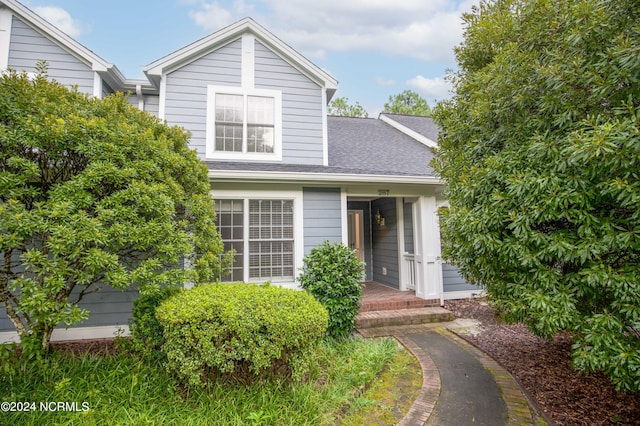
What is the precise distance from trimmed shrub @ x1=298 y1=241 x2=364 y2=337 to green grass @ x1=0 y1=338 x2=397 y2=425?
100 centimetres

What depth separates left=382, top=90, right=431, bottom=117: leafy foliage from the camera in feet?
96.2

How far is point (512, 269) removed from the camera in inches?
117

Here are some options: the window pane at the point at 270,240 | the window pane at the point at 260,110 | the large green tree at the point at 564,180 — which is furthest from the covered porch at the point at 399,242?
the large green tree at the point at 564,180

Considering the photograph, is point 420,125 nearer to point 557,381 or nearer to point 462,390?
point 557,381

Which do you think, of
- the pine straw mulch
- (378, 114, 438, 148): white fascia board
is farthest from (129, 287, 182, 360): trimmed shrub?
(378, 114, 438, 148): white fascia board

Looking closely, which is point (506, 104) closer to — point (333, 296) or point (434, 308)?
point (333, 296)

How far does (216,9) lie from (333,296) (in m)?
10.8

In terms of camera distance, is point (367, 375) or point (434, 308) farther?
point (434, 308)

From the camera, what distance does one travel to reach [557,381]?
3725 mm

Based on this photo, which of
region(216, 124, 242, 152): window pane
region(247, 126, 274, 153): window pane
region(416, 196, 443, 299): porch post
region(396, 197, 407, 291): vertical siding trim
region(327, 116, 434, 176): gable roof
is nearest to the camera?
region(216, 124, 242, 152): window pane

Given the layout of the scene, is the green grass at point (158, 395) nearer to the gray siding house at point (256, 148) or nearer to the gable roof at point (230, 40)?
the gray siding house at point (256, 148)

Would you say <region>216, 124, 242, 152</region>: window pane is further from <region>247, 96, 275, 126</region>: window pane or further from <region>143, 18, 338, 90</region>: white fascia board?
<region>143, 18, 338, 90</region>: white fascia board

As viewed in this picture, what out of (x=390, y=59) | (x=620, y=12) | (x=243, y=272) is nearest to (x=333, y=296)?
(x=243, y=272)

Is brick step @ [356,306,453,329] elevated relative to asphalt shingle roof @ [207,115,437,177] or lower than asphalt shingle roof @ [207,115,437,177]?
lower
